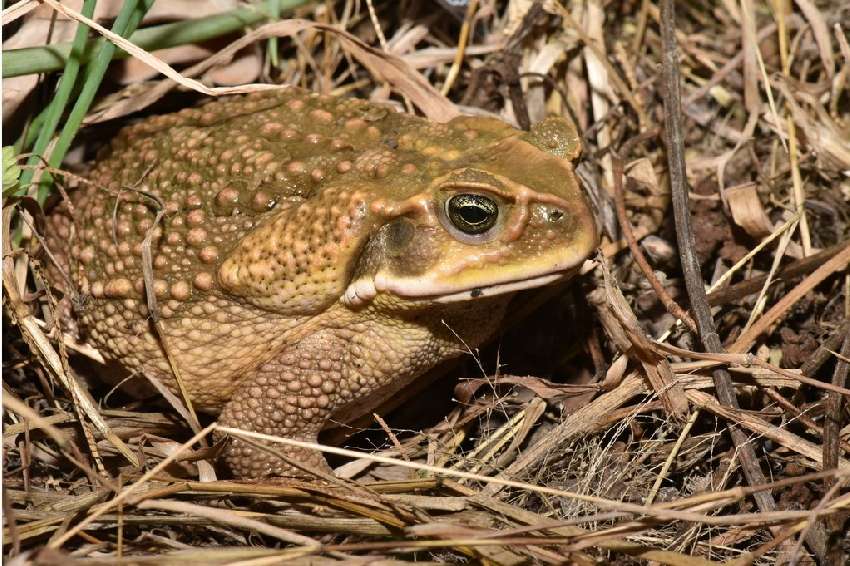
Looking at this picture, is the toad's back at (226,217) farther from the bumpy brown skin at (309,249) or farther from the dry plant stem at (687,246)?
the dry plant stem at (687,246)

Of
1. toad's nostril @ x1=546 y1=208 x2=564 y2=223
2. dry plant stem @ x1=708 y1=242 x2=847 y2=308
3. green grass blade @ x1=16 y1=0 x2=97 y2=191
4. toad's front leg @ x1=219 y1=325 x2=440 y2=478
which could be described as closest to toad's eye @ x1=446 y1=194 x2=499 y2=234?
toad's nostril @ x1=546 y1=208 x2=564 y2=223

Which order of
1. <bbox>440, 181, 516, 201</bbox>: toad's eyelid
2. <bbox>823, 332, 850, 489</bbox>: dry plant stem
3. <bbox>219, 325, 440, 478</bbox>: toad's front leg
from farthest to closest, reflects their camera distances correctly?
<bbox>219, 325, 440, 478</bbox>: toad's front leg → <bbox>823, 332, 850, 489</bbox>: dry plant stem → <bbox>440, 181, 516, 201</bbox>: toad's eyelid

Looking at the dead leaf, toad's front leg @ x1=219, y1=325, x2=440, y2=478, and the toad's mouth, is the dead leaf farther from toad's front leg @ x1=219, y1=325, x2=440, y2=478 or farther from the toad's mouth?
toad's front leg @ x1=219, y1=325, x2=440, y2=478

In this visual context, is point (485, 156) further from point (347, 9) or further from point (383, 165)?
point (347, 9)

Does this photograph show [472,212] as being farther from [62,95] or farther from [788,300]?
[62,95]

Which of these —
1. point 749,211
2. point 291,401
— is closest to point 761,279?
point 749,211

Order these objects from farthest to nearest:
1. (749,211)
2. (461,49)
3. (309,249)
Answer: (461,49)
(749,211)
(309,249)

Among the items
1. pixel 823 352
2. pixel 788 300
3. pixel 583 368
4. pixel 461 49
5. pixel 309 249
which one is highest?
pixel 461 49
